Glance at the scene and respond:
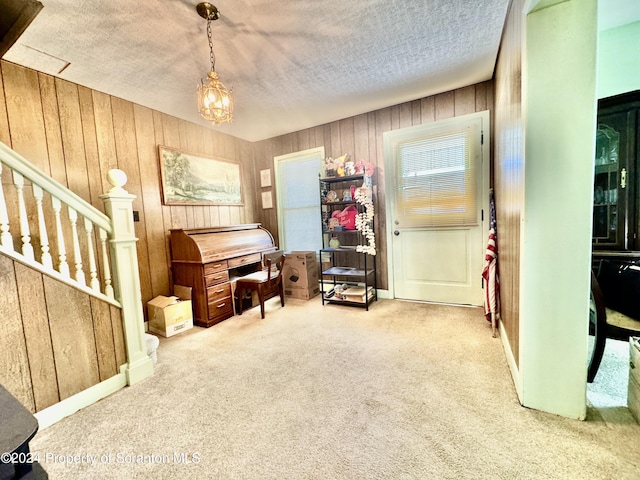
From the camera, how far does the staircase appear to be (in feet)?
4.90

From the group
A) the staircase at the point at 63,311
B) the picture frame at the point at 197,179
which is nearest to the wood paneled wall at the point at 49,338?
the staircase at the point at 63,311

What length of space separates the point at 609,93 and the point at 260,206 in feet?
13.7

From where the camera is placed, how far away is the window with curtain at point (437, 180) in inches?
120

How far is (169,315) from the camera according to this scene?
2.81 metres

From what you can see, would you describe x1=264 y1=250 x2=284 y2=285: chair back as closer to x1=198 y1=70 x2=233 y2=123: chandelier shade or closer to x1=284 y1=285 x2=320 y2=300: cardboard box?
x1=284 y1=285 x2=320 y2=300: cardboard box

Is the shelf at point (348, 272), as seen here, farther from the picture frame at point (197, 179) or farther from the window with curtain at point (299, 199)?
the picture frame at point (197, 179)

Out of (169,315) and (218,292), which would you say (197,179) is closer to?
(218,292)

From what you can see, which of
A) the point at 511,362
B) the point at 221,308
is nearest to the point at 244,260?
the point at 221,308

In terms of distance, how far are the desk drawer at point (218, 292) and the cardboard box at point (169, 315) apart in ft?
0.79

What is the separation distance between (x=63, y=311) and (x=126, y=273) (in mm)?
390

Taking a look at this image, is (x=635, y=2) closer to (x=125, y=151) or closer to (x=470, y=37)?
(x=470, y=37)

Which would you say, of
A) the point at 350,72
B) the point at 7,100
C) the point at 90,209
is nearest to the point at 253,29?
the point at 350,72

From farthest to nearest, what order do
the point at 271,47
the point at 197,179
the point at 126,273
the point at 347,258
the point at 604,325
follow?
the point at 347,258
the point at 197,179
the point at 271,47
the point at 126,273
the point at 604,325

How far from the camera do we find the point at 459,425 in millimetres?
1424
